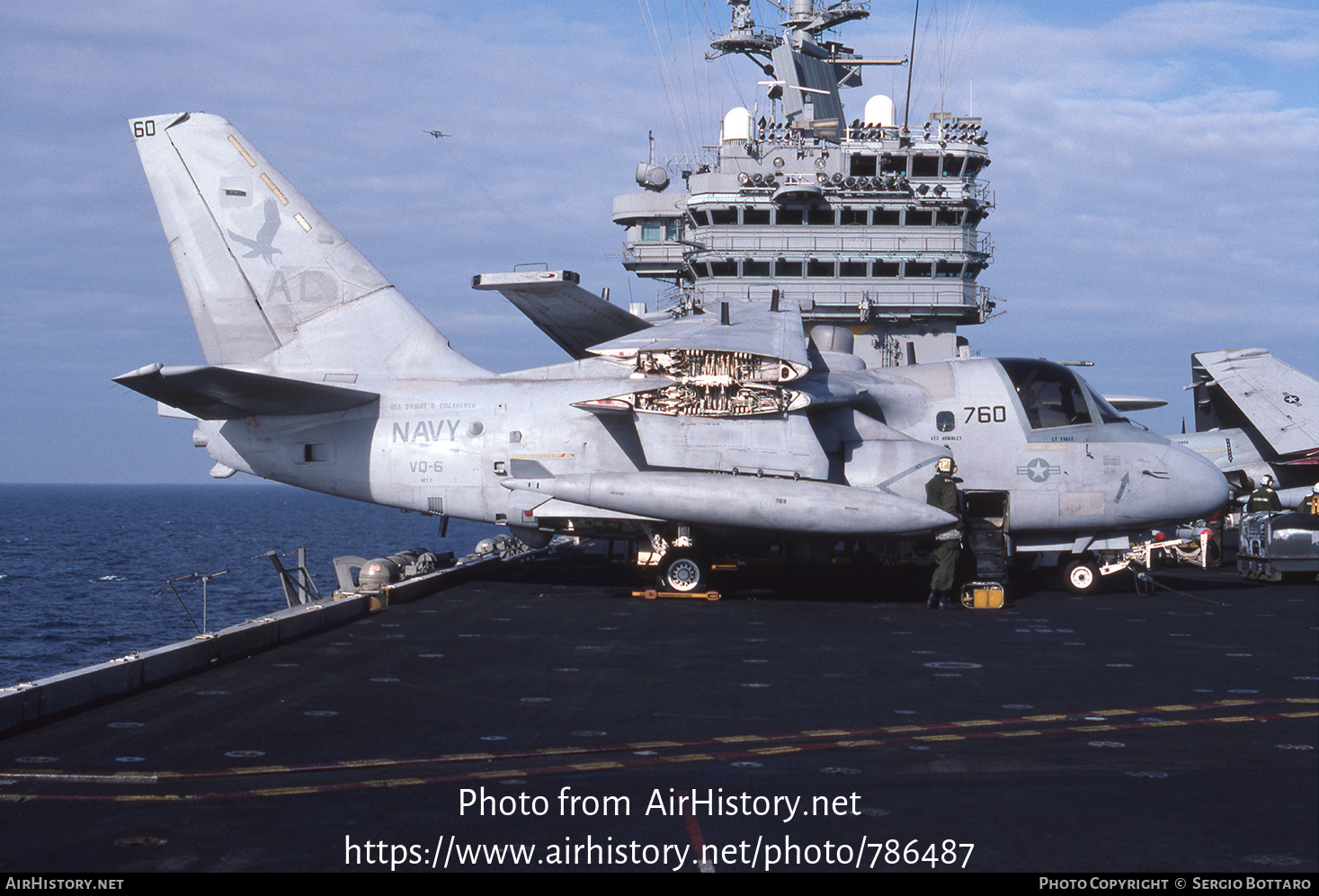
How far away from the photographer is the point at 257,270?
19.2 m

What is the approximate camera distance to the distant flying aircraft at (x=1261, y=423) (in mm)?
27984

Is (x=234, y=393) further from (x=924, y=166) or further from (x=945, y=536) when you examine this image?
(x=924, y=166)

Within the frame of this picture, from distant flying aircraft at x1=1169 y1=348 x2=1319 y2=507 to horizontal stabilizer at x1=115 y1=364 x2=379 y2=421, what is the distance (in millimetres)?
23160

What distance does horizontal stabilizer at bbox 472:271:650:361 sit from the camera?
18031 mm

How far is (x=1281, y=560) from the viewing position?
20.5 m

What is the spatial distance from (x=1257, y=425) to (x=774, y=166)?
56.3ft

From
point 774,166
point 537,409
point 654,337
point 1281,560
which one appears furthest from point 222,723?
point 774,166

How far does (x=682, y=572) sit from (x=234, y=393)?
8.14m

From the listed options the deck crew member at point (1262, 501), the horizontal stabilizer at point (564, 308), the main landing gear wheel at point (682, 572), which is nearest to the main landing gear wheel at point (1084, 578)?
the main landing gear wheel at point (682, 572)

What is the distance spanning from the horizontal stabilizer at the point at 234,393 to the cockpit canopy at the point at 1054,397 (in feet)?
37.2

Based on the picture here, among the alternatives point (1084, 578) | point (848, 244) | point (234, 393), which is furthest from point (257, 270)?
point (848, 244)

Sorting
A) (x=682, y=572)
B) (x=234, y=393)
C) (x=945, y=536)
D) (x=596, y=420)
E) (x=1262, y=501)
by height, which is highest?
(x=234, y=393)
